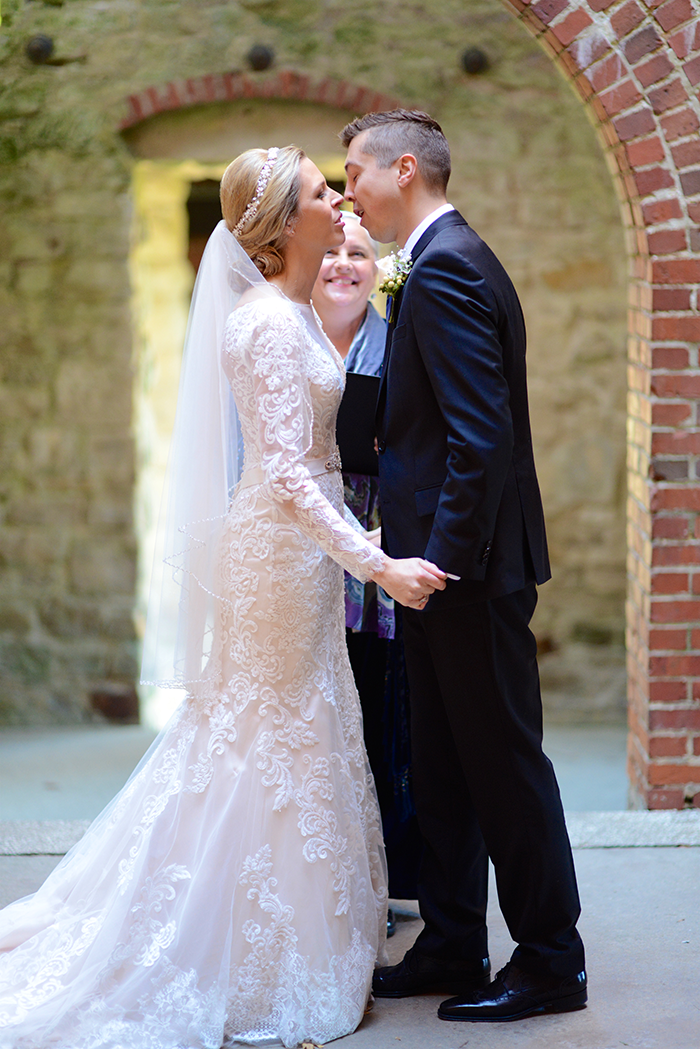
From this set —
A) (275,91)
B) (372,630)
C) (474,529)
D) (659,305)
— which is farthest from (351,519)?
(275,91)

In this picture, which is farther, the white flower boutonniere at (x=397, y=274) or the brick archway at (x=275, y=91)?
the brick archway at (x=275, y=91)

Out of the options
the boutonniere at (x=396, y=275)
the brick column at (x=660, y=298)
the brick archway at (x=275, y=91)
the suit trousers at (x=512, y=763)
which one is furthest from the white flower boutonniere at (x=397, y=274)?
the brick archway at (x=275, y=91)

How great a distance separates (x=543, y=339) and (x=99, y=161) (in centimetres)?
230

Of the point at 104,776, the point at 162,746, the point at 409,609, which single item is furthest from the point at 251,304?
the point at 104,776

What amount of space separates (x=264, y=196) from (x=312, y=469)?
63 cm

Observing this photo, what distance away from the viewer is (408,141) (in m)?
2.57

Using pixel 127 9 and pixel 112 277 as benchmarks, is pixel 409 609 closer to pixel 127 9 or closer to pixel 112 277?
pixel 112 277

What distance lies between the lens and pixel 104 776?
5.28 metres

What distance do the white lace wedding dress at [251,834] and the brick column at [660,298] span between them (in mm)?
1346

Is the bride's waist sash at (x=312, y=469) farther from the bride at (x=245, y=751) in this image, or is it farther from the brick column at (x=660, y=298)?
the brick column at (x=660, y=298)

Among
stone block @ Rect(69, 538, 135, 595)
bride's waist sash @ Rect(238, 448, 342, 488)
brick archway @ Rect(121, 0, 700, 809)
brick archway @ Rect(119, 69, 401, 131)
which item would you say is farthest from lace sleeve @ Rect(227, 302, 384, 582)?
stone block @ Rect(69, 538, 135, 595)

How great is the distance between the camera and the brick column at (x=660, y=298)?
3516 mm

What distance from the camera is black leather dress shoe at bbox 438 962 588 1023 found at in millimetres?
2619

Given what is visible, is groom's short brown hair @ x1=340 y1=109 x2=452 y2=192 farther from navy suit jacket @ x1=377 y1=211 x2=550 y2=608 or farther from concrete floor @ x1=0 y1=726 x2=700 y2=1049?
concrete floor @ x1=0 y1=726 x2=700 y2=1049
